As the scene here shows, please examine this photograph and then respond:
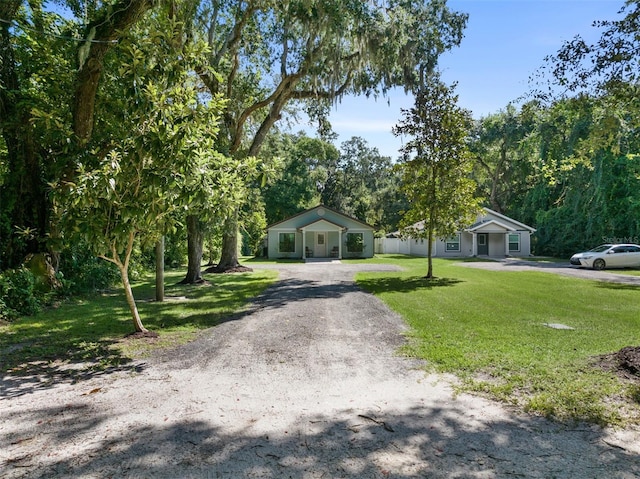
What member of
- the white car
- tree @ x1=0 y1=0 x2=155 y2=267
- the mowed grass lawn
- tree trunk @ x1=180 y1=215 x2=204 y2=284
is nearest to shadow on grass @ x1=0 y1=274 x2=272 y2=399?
tree trunk @ x1=180 y1=215 x2=204 y2=284

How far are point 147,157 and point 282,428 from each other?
4.25 m

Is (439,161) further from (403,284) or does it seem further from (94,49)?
(94,49)

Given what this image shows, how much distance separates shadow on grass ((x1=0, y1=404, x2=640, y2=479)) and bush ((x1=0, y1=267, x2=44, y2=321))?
657cm

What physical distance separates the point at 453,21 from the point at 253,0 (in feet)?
25.2

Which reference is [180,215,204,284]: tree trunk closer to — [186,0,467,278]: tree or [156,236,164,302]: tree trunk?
[186,0,467,278]: tree

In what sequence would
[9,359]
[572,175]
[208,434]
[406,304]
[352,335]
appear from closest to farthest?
[208,434] < [9,359] < [352,335] < [406,304] < [572,175]

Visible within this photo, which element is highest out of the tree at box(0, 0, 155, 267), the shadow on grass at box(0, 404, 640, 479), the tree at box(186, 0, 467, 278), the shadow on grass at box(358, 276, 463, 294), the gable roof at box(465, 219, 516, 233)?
the tree at box(186, 0, 467, 278)

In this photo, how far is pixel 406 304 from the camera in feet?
34.4

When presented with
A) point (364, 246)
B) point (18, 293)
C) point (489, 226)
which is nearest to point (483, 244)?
point (489, 226)

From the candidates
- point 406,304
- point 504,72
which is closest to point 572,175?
point 504,72

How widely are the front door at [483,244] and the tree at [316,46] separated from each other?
20.2m

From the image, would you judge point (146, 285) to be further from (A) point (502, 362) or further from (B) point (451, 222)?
(A) point (502, 362)

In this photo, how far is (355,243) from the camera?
33.7 m

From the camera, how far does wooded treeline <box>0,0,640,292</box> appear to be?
5867mm
